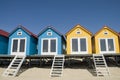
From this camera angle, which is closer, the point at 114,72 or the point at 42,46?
the point at 114,72

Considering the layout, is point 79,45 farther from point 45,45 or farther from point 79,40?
point 45,45

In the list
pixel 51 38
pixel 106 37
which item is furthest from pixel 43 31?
pixel 106 37

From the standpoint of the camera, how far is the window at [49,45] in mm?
18828

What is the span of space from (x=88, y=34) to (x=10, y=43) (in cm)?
955

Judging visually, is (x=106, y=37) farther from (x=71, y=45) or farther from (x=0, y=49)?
(x=0, y=49)

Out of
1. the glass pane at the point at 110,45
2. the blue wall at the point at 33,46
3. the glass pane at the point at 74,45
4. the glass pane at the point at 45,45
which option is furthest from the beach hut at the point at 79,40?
the blue wall at the point at 33,46

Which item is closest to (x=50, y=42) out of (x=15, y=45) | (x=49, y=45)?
(x=49, y=45)

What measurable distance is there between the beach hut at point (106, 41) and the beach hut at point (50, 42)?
14.1 ft

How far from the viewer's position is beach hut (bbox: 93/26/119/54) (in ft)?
59.6

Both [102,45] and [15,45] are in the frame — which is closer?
[102,45]

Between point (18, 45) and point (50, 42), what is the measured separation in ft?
12.9

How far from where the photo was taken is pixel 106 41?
18.5 meters

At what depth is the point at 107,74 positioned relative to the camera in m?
13.7

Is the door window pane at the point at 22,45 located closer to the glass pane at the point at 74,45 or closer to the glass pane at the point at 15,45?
the glass pane at the point at 15,45
